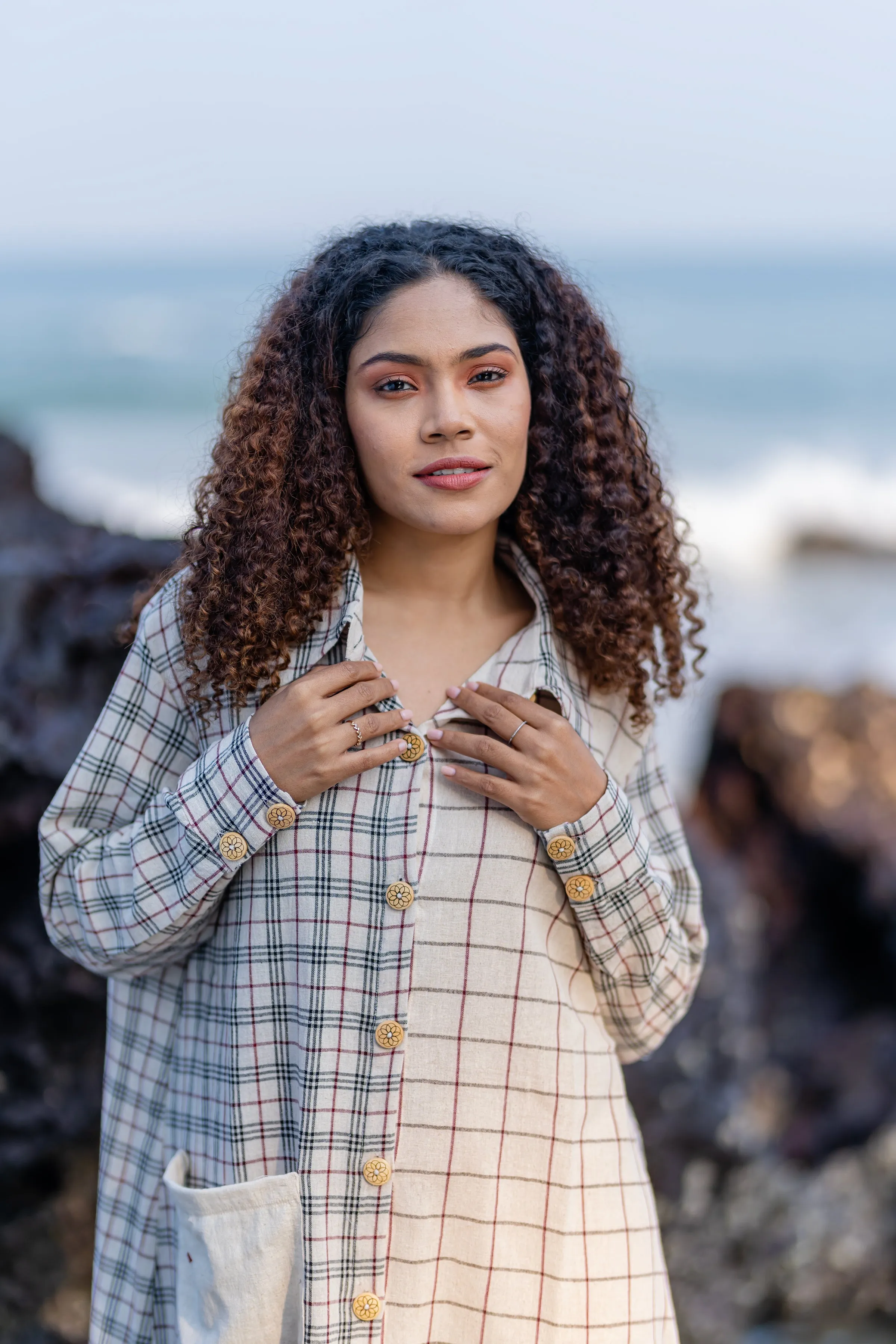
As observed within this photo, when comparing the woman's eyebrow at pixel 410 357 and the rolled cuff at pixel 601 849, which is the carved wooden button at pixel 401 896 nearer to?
the rolled cuff at pixel 601 849

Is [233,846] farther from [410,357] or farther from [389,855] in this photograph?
[410,357]

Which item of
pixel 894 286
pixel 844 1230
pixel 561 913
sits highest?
pixel 894 286

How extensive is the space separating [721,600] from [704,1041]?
8.67m

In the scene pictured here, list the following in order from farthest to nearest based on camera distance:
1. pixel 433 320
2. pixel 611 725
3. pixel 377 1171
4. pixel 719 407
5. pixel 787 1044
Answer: pixel 719 407 < pixel 787 1044 < pixel 611 725 < pixel 433 320 < pixel 377 1171

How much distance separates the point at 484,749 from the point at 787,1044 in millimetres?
2348

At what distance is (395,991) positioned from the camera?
173 centimetres

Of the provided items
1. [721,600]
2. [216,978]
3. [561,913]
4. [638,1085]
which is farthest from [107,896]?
[721,600]

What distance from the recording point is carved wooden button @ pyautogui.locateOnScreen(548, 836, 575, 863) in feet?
5.86

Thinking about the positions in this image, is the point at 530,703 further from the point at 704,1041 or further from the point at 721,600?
the point at 721,600

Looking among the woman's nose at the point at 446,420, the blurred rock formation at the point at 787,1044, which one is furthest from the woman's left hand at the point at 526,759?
the blurred rock formation at the point at 787,1044

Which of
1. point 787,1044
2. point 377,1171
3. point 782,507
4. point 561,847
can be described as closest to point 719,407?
point 782,507

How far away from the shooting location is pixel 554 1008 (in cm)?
183

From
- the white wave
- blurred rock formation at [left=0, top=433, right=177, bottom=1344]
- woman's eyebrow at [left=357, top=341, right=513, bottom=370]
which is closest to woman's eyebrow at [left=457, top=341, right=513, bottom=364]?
woman's eyebrow at [left=357, top=341, right=513, bottom=370]

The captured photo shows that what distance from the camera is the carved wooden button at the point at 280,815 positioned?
5.74 feet
